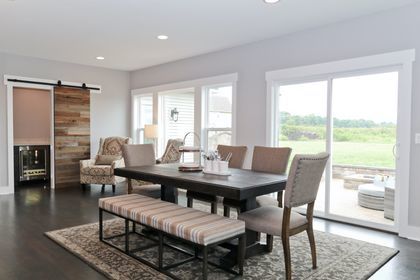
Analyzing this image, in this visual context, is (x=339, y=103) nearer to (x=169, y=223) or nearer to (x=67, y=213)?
(x=169, y=223)


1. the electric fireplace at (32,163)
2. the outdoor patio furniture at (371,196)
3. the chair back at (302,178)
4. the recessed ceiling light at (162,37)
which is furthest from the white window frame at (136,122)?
the chair back at (302,178)

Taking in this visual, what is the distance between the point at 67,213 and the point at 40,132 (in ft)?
12.6

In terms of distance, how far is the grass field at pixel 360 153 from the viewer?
3.79 metres

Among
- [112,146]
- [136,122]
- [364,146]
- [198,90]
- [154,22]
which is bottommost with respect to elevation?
[112,146]

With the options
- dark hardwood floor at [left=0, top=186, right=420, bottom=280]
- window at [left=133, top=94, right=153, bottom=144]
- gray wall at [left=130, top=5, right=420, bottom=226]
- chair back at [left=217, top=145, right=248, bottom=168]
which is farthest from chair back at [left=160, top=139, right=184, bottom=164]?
window at [left=133, top=94, right=153, bottom=144]

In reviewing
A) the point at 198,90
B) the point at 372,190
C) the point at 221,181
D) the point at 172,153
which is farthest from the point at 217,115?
the point at 221,181

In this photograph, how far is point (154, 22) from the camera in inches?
160

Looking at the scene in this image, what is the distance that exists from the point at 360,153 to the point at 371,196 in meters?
0.56

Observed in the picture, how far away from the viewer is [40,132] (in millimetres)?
7418

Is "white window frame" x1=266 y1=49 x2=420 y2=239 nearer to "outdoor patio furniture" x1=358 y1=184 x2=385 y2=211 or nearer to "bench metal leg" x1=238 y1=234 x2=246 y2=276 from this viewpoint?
"outdoor patio furniture" x1=358 y1=184 x2=385 y2=211

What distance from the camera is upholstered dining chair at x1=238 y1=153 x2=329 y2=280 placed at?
2.38m

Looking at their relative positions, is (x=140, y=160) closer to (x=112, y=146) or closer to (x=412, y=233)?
(x=112, y=146)

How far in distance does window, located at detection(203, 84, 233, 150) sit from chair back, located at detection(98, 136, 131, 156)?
5.94 feet

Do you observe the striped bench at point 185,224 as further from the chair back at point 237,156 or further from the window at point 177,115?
the window at point 177,115
